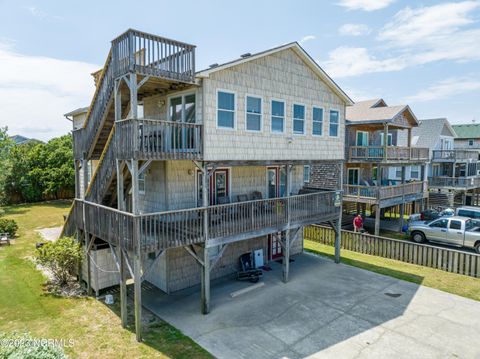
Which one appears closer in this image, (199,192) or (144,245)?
(144,245)

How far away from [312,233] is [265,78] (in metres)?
12.3

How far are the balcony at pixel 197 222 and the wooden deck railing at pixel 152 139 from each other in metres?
1.83

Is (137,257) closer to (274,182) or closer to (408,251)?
(274,182)

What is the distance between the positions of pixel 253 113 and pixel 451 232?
15.2 metres

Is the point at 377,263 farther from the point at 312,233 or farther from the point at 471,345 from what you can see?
the point at 471,345

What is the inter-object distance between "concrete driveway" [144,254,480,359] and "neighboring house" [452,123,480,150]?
39.3 meters

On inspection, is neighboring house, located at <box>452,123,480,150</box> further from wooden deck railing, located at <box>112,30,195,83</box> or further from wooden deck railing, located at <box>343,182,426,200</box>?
wooden deck railing, located at <box>112,30,195,83</box>

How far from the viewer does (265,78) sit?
535 inches

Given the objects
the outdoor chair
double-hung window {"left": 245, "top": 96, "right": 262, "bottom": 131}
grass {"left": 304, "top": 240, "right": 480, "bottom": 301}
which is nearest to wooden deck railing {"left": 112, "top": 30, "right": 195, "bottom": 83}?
double-hung window {"left": 245, "top": 96, "right": 262, "bottom": 131}

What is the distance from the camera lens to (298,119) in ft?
49.8

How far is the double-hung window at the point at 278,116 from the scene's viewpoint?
1405 cm

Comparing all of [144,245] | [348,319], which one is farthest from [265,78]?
[348,319]

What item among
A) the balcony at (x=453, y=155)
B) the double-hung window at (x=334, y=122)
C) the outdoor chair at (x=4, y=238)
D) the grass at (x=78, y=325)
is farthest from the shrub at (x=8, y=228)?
the balcony at (x=453, y=155)

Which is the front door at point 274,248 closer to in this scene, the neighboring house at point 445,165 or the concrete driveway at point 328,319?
the concrete driveway at point 328,319
